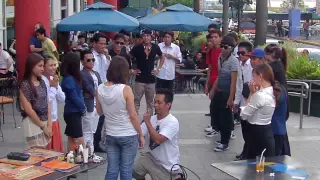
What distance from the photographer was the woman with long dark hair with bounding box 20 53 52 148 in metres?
7.40

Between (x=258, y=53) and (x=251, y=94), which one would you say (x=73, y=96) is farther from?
(x=258, y=53)

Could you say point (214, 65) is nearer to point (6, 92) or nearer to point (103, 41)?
point (103, 41)

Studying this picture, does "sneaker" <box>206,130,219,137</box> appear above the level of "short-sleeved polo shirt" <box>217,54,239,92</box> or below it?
below

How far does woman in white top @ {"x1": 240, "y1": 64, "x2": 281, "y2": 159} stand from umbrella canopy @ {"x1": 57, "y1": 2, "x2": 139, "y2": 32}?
782cm

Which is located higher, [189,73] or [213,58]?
[213,58]

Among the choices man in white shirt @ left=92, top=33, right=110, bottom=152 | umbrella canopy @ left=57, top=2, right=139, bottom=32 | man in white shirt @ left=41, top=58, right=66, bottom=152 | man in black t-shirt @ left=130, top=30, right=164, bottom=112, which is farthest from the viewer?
umbrella canopy @ left=57, top=2, right=139, bottom=32

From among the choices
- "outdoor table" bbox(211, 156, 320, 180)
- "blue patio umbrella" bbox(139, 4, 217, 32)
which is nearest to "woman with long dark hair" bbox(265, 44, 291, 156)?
"outdoor table" bbox(211, 156, 320, 180)

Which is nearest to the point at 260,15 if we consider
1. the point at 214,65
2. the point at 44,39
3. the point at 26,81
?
Result: the point at 44,39

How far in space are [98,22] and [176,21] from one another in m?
3.15

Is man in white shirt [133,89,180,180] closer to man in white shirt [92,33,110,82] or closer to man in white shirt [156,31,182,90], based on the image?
man in white shirt [92,33,110,82]

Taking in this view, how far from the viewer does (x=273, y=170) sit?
632cm

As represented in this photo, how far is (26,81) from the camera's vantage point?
7.43 m

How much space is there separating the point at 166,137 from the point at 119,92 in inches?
28.9

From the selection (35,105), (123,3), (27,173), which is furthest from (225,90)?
(123,3)
